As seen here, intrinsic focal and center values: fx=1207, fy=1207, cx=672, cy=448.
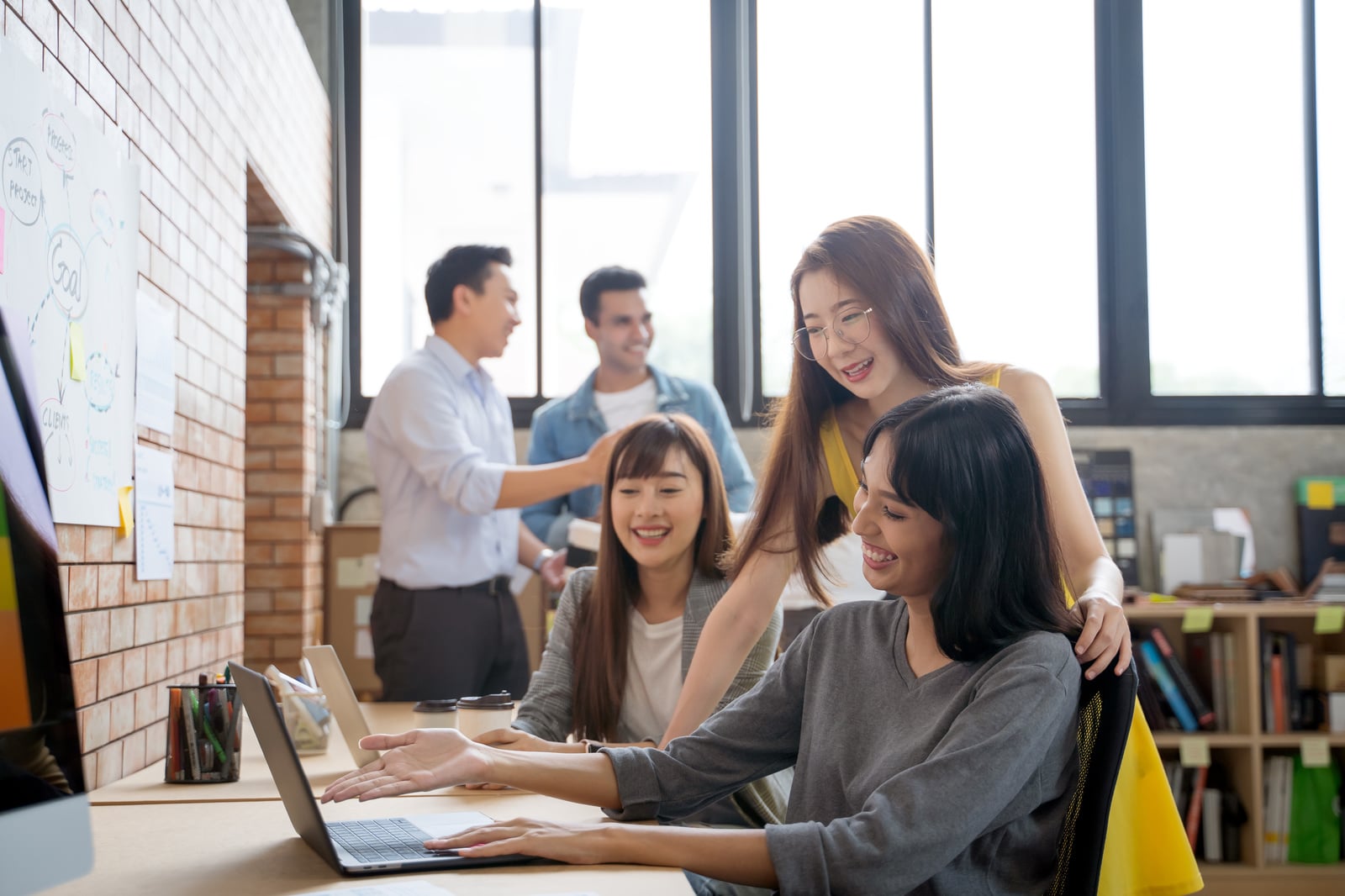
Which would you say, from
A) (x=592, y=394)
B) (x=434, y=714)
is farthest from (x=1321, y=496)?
(x=434, y=714)

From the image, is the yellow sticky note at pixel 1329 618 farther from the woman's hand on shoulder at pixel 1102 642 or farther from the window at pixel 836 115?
the woman's hand on shoulder at pixel 1102 642

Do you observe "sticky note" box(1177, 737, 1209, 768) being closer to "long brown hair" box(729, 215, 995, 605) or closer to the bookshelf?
the bookshelf

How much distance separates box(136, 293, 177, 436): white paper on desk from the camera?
2.26 meters

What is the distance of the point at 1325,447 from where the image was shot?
4797 mm

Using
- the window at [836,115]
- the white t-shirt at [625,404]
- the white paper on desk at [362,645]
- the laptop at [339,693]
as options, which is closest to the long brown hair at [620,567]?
the laptop at [339,693]

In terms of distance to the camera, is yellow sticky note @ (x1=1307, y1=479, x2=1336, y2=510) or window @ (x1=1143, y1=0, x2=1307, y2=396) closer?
yellow sticky note @ (x1=1307, y1=479, x2=1336, y2=510)

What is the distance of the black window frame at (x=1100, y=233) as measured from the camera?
15.8 feet

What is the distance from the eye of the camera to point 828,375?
194 cm

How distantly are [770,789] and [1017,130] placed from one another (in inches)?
155

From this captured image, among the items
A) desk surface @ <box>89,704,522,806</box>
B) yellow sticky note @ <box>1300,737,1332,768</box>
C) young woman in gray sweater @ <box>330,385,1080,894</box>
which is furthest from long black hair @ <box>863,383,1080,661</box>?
yellow sticky note @ <box>1300,737,1332,768</box>

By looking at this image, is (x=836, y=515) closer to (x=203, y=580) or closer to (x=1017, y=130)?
(x=203, y=580)

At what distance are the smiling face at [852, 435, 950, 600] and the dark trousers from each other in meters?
1.79

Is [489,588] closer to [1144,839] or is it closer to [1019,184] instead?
[1144,839]

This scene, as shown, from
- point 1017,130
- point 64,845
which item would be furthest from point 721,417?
point 64,845
